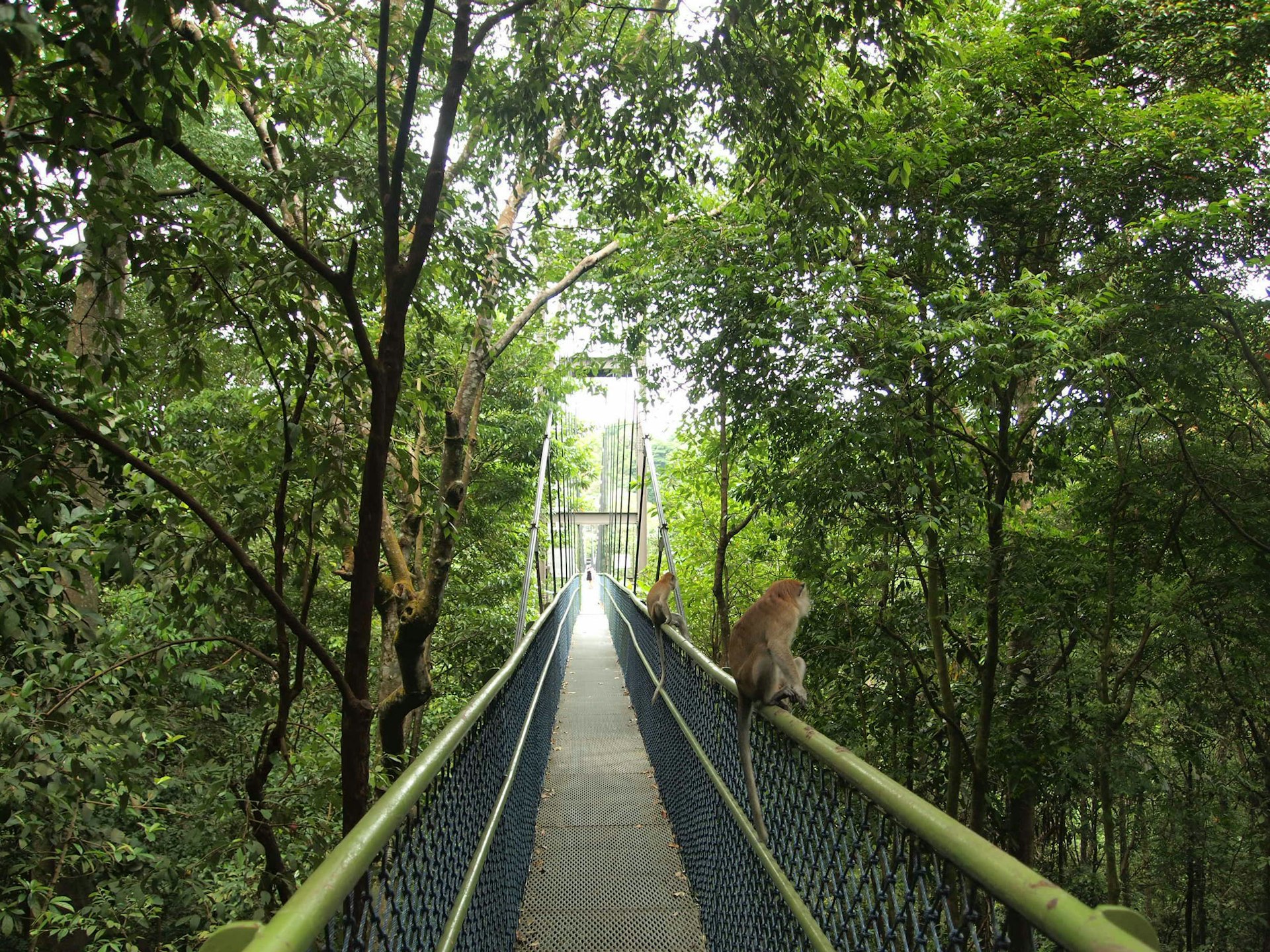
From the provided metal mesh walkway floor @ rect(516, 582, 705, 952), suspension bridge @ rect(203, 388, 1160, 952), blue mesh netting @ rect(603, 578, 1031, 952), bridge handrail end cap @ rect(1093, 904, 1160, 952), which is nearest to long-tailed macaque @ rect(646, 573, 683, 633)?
suspension bridge @ rect(203, 388, 1160, 952)

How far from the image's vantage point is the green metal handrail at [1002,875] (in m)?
0.75

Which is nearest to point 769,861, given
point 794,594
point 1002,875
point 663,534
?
point 794,594

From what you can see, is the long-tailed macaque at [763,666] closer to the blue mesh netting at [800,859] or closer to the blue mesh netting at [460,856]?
the blue mesh netting at [800,859]

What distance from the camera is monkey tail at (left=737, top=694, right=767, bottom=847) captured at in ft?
7.17

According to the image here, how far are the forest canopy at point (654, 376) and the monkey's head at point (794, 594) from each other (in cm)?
142

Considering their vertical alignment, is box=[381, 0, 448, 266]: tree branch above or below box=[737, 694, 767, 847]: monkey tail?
above

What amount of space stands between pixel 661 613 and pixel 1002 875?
4610 mm

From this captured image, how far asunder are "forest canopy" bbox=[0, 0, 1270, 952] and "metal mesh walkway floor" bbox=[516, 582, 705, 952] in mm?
1023

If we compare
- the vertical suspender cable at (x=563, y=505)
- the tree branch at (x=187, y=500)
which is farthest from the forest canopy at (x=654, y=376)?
the vertical suspender cable at (x=563, y=505)

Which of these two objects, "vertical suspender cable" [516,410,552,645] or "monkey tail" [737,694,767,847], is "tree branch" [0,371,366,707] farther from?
"vertical suspender cable" [516,410,552,645]

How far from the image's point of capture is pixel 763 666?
2.25m

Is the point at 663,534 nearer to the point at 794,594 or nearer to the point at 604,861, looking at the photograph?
the point at 604,861

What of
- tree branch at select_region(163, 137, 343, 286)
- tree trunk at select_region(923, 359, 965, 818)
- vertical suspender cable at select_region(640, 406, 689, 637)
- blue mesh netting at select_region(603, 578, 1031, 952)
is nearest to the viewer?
blue mesh netting at select_region(603, 578, 1031, 952)

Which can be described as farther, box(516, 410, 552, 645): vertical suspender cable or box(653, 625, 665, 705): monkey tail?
box(516, 410, 552, 645): vertical suspender cable
